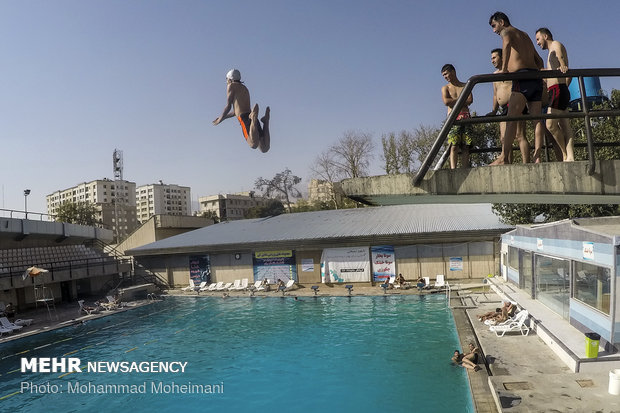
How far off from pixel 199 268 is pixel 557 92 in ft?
104

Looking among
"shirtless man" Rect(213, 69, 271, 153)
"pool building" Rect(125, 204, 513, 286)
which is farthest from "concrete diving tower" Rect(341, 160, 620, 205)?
"pool building" Rect(125, 204, 513, 286)

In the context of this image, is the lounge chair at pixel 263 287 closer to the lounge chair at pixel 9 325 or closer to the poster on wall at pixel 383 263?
the poster on wall at pixel 383 263

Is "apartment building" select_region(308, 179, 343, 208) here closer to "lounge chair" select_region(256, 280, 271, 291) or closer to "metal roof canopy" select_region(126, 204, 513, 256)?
"metal roof canopy" select_region(126, 204, 513, 256)

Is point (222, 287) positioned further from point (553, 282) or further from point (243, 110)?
point (553, 282)

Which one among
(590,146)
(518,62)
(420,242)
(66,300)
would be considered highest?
(518,62)

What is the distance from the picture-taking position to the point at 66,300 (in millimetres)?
31594

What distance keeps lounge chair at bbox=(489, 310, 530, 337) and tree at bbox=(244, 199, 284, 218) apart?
2379 inches

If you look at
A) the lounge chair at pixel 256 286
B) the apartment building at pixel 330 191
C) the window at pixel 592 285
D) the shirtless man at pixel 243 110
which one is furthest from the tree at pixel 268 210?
the window at pixel 592 285

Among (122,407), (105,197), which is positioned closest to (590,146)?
(122,407)

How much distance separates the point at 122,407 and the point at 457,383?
9.88 metres

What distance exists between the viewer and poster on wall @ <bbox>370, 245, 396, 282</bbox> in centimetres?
2789

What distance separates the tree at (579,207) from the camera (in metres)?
21.4

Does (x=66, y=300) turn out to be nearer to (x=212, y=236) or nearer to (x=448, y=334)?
(x=212, y=236)

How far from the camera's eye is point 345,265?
29.0 m
